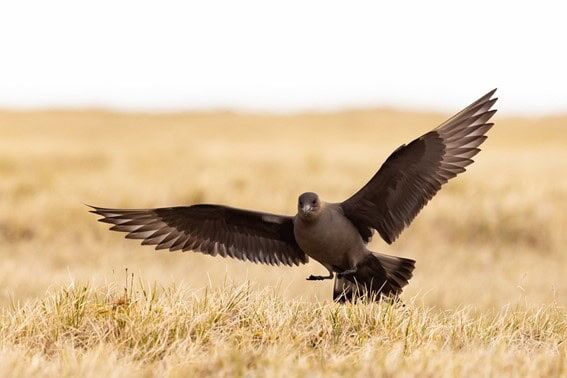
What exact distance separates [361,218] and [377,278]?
42 cm

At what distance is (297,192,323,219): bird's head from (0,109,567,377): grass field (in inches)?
20.0

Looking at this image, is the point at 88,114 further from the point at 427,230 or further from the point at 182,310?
the point at 182,310

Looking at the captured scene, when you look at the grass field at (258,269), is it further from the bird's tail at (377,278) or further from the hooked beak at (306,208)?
the hooked beak at (306,208)

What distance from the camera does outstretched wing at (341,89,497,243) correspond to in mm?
6172

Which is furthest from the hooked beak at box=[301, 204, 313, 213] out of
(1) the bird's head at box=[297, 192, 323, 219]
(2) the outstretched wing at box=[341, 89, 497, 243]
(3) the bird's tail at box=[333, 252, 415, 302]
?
(3) the bird's tail at box=[333, 252, 415, 302]

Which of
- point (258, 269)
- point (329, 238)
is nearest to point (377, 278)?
point (329, 238)

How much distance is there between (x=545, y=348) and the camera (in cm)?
522

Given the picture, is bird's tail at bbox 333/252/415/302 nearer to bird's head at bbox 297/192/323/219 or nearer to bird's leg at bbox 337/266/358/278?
bird's leg at bbox 337/266/358/278

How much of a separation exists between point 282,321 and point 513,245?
8752mm

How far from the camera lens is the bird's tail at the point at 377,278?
630cm

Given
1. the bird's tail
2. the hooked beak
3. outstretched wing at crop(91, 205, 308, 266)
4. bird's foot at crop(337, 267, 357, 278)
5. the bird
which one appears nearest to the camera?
the hooked beak

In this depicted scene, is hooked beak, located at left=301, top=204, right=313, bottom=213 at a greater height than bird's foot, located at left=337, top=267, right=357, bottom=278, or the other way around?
hooked beak, located at left=301, top=204, right=313, bottom=213

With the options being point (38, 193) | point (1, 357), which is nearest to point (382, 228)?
point (1, 357)

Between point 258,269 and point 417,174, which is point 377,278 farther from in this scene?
point 258,269
